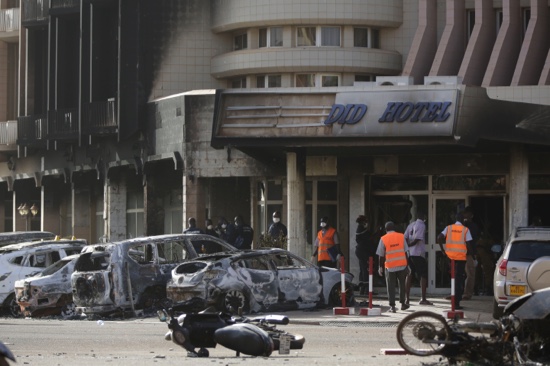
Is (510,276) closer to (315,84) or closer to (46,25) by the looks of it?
(315,84)

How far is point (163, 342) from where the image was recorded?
19734mm

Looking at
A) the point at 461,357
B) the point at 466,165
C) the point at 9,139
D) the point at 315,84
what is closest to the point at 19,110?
the point at 9,139

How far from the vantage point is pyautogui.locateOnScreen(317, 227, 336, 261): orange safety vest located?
31828 millimetres

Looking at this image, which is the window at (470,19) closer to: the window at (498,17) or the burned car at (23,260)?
the window at (498,17)

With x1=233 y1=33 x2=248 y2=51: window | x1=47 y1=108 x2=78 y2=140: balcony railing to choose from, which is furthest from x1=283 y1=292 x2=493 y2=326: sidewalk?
x1=47 y1=108 x2=78 y2=140: balcony railing

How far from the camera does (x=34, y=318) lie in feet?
94.9

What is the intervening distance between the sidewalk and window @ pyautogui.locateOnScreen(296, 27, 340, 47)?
1389cm

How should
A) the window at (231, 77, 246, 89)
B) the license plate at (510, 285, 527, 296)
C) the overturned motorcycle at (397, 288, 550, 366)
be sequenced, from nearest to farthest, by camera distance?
1. the overturned motorcycle at (397, 288, 550, 366)
2. the license plate at (510, 285, 527, 296)
3. the window at (231, 77, 246, 89)

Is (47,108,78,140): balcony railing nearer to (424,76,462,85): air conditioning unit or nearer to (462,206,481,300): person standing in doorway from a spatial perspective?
(424,76,462,85): air conditioning unit

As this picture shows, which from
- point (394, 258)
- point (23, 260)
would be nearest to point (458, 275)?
point (394, 258)

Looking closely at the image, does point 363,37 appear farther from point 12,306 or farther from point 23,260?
point 12,306

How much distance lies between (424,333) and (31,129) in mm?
36190

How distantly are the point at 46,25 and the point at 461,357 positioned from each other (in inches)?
1481

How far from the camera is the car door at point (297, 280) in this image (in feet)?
87.1
